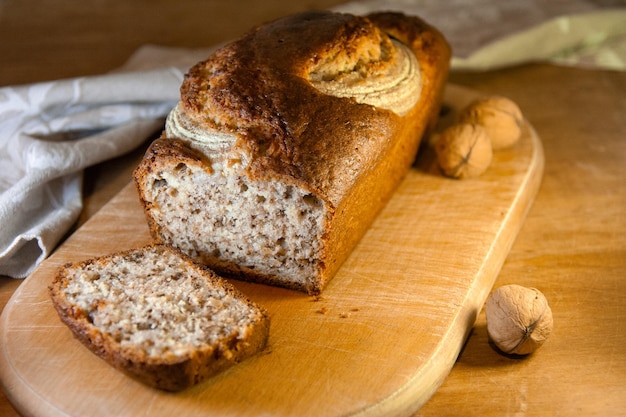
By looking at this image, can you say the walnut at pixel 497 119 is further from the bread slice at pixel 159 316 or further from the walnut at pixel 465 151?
the bread slice at pixel 159 316

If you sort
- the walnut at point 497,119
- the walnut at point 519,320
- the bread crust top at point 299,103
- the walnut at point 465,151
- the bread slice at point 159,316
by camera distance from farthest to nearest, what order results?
the walnut at point 497,119, the walnut at point 465,151, the bread crust top at point 299,103, the walnut at point 519,320, the bread slice at point 159,316

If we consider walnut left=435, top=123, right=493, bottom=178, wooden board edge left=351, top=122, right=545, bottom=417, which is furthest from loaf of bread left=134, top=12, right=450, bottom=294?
wooden board edge left=351, top=122, right=545, bottom=417

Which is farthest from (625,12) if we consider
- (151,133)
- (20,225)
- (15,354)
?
(15,354)

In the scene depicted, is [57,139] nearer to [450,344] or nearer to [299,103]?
[299,103]

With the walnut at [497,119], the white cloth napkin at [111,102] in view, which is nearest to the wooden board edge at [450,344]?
the walnut at [497,119]

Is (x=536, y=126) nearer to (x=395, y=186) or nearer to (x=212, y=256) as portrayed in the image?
(x=395, y=186)

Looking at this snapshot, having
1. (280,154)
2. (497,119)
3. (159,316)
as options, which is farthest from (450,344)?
(497,119)
